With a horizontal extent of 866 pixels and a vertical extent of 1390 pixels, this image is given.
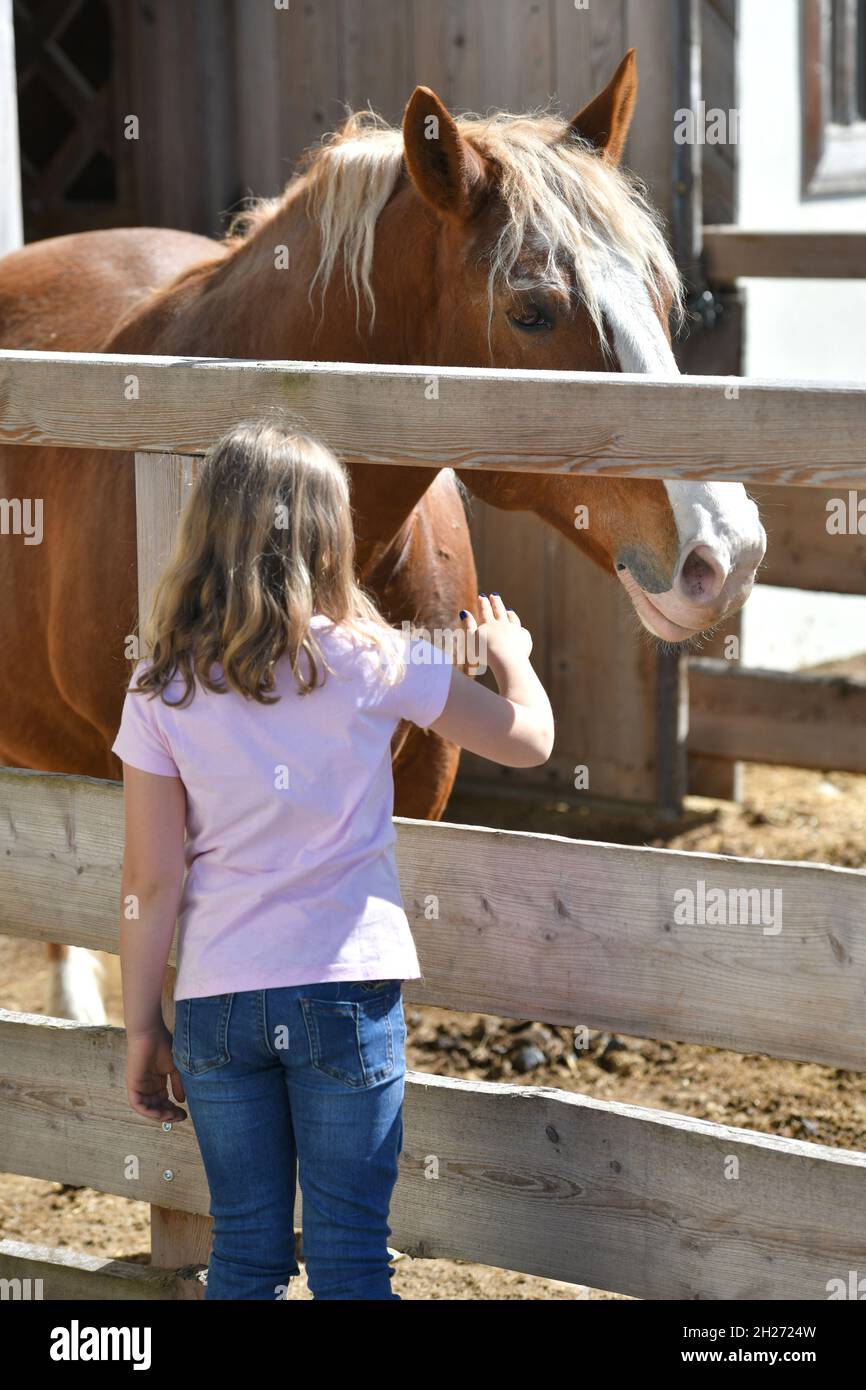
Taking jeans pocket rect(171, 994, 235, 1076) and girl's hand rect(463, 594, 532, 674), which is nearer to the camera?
jeans pocket rect(171, 994, 235, 1076)

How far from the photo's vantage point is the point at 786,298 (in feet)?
20.4

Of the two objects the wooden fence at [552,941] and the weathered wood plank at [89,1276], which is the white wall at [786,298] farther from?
the weathered wood plank at [89,1276]

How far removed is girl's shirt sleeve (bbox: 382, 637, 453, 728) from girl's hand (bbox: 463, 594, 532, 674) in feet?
0.45

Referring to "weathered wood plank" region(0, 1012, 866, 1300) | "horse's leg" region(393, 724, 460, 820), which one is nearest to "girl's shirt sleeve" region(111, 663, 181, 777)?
"weathered wood plank" region(0, 1012, 866, 1300)

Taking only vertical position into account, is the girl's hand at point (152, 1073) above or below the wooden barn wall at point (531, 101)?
below

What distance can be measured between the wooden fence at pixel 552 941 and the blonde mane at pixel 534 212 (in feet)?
1.67

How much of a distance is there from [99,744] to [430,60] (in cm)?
295

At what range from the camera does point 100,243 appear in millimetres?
3893

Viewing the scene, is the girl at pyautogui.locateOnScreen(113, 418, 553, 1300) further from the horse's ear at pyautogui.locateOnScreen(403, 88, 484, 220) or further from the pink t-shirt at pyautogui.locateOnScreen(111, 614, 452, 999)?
the horse's ear at pyautogui.locateOnScreen(403, 88, 484, 220)

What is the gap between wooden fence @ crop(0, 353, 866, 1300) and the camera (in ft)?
6.04

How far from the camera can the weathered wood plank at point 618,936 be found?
6.11 feet

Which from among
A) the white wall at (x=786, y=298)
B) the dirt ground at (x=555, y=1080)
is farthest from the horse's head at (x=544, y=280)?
the white wall at (x=786, y=298)

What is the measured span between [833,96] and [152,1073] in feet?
18.3

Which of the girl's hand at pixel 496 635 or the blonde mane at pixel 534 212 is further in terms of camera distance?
the blonde mane at pixel 534 212
